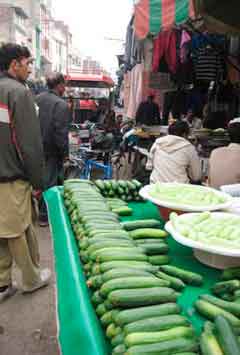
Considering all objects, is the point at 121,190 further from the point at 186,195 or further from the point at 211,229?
the point at 211,229

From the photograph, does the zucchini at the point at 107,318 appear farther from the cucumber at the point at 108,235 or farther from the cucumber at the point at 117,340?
the cucumber at the point at 108,235

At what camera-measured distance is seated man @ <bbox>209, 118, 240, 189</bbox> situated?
397 cm

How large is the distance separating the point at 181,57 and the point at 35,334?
6090mm

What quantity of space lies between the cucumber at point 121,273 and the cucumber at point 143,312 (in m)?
0.20

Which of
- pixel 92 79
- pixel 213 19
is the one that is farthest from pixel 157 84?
pixel 92 79

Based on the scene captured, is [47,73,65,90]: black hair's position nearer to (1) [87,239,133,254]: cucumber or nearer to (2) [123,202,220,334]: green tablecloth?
(2) [123,202,220,334]: green tablecloth

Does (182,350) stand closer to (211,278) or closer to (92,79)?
(211,278)

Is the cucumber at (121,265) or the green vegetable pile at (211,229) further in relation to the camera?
the green vegetable pile at (211,229)

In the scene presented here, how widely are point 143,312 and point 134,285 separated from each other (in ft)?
0.54

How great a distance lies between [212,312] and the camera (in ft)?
4.99

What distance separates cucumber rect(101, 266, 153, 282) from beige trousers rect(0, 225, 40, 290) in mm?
2007

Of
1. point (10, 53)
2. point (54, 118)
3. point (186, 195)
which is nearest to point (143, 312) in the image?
point (186, 195)

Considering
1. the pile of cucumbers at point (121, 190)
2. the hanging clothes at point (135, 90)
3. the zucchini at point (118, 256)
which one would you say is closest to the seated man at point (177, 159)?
the pile of cucumbers at point (121, 190)

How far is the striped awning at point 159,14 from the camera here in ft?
14.7
